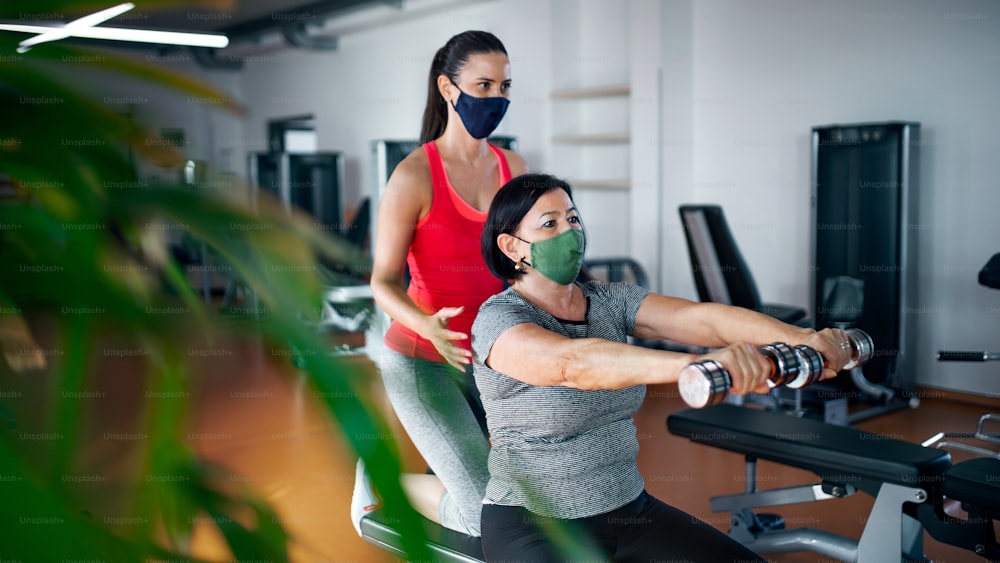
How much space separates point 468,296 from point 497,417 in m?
0.36

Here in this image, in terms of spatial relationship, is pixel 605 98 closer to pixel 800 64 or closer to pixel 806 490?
pixel 800 64

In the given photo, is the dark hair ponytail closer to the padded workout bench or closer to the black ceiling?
the padded workout bench

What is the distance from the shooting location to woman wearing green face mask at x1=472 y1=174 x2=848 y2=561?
67.2 inches

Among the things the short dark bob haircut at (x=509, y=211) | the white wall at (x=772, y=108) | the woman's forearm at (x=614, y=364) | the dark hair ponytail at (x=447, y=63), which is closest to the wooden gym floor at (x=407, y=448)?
the short dark bob haircut at (x=509, y=211)

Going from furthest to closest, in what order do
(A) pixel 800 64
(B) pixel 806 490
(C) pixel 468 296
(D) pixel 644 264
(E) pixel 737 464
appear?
(D) pixel 644 264 < (A) pixel 800 64 < (E) pixel 737 464 < (B) pixel 806 490 < (C) pixel 468 296

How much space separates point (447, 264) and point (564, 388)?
18.9 inches

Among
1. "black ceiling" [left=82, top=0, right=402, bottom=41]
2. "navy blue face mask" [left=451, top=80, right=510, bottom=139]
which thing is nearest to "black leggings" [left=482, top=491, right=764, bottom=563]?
"navy blue face mask" [left=451, top=80, right=510, bottom=139]

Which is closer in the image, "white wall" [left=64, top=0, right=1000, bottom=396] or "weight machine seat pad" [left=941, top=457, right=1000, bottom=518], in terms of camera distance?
"weight machine seat pad" [left=941, top=457, right=1000, bottom=518]

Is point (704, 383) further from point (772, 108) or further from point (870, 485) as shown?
point (772, 108)

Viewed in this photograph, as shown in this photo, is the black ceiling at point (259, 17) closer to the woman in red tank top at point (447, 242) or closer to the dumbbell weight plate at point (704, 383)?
the woman in red tank top at point (447, 242)

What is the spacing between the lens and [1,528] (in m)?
0.22

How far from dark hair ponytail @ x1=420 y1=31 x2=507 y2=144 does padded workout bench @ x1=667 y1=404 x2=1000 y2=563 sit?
3.77 feet

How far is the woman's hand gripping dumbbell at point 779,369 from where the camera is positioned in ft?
3.85

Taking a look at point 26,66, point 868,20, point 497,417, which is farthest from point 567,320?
point 868,20
